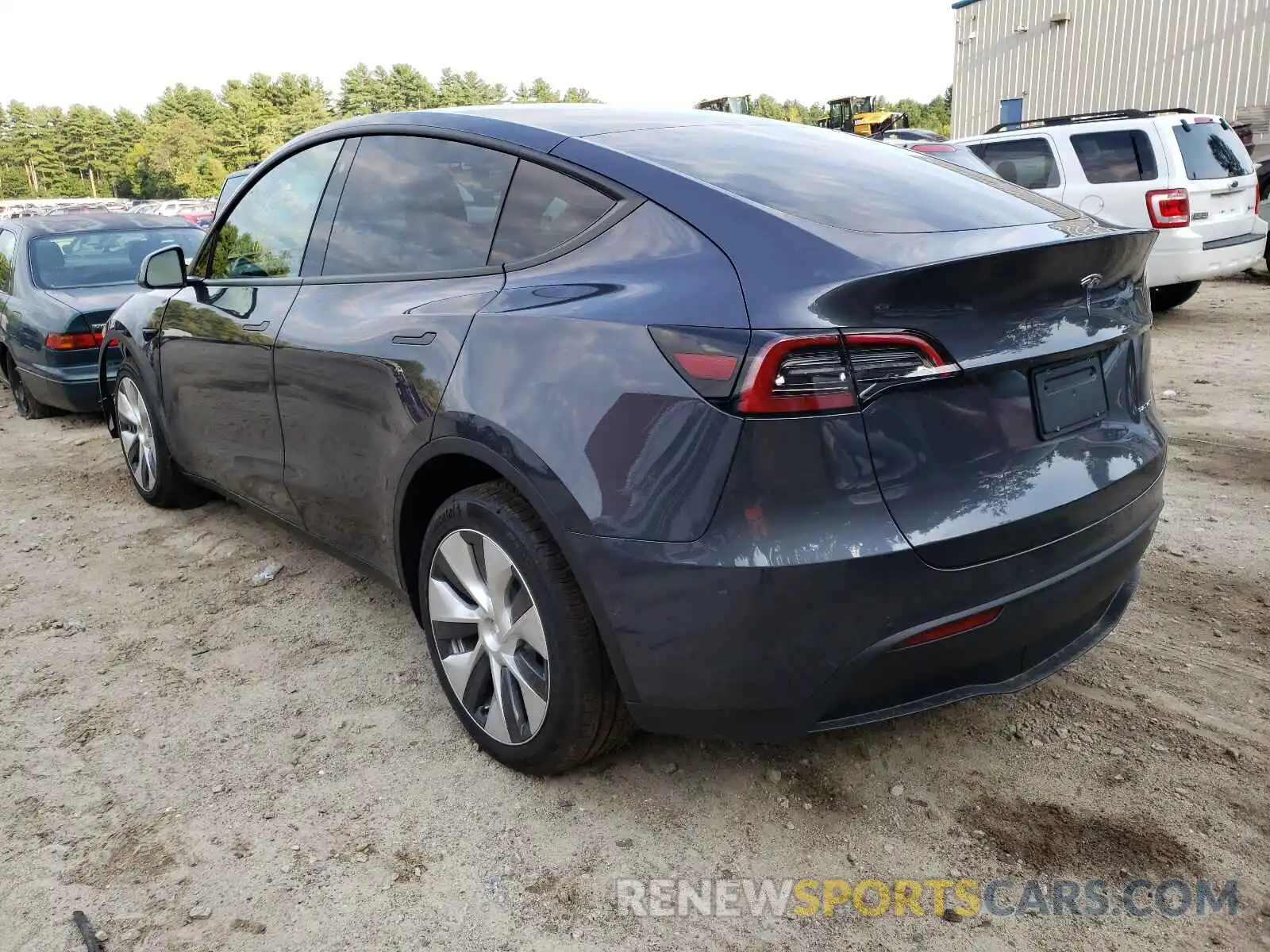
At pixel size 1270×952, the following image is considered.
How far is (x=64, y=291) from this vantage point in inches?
281

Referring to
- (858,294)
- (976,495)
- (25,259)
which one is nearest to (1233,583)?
(976,495)

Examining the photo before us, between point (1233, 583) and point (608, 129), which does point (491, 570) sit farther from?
point (1233, 583)

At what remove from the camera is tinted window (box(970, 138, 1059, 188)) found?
9.58 metres

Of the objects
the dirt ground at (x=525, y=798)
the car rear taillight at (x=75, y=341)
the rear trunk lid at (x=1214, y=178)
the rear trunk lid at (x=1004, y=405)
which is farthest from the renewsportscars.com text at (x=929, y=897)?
the rear trunk lid at (x=1214, y=178)

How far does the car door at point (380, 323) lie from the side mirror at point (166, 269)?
1.20 meters

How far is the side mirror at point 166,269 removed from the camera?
4.13 m

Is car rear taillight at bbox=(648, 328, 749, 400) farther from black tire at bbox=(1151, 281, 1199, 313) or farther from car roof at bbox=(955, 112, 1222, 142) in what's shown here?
black tire at bbox=(1151, 281, 1199, 313)

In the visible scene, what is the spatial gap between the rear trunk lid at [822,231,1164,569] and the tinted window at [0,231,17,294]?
25.3 ft

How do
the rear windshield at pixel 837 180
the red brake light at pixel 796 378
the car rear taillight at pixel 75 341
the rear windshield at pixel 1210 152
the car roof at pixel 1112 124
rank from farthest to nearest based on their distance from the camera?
the car roof at pixel 1112 124 → the rear windshield at pixel 1210 152 → the car rear taillight at pixel 75 341 → the rear windshield at pixel 837 180 → the red brake light at pixel 796 378

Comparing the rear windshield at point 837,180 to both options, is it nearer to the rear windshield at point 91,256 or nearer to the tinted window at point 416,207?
the tinted window at point 416,207

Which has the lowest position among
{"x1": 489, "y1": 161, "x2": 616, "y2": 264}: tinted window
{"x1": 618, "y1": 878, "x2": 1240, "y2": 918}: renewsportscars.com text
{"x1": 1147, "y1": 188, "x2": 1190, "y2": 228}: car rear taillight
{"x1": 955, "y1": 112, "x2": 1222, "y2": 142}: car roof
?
{"x1": 618, "y1": 878, "x2": 1240, "y2": 918}: renewsportscars.com text

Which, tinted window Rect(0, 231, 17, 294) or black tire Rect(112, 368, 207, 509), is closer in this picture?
black tire Rect(112, 368, 207, 509)

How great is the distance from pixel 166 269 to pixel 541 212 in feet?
7.85

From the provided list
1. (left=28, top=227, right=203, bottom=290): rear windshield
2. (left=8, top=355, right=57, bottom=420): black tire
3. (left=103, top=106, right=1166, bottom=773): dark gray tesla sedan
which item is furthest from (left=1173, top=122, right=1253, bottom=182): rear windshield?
(left=8, top=355, right=57, bottom=420): black tire
